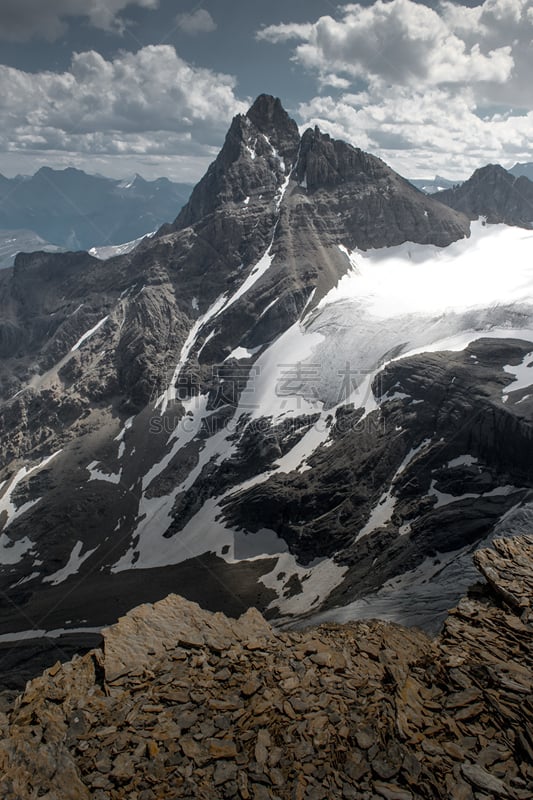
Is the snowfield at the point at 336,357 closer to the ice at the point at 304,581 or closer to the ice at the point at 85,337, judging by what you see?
the ice at the point at 304,581

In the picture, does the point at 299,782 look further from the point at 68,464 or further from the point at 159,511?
the point at 68,464

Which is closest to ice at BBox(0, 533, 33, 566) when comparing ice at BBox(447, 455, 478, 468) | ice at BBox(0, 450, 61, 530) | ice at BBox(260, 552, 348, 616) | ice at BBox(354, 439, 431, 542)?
ice at BBox(0, 450, 61, 530)

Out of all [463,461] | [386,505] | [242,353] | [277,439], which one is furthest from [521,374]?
[242,353]

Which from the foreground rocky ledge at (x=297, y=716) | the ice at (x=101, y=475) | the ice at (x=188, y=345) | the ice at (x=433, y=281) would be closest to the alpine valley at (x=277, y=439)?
the ice at (x=101, y=475)

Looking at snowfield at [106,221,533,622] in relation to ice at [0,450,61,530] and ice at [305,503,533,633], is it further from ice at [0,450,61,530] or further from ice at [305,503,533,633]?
ice at [0,450,61,530]

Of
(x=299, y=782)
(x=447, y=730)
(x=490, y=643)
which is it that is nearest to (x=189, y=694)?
(x=299, y=782)

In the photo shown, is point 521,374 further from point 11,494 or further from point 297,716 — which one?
point 11,494
